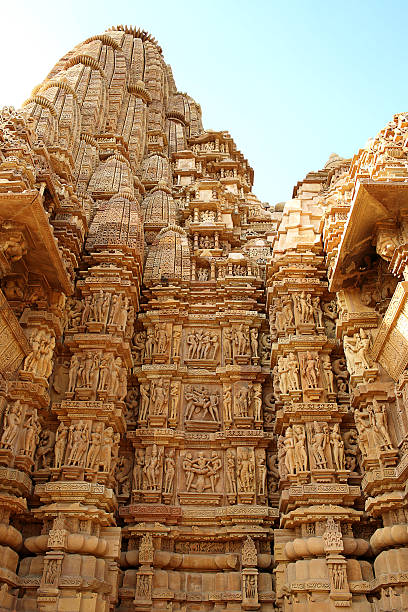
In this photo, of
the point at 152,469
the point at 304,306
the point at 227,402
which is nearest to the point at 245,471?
the point at 227,402

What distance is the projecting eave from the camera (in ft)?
32.4

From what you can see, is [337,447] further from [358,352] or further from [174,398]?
[174,398]

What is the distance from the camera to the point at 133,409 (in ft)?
43.5

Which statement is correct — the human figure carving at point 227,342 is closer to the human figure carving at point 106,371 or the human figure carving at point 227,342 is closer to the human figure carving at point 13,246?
the human figure carving at point 106,371

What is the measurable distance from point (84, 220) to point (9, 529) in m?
8.03

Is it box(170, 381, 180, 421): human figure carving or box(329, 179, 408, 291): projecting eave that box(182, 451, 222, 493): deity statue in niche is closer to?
box(170, 381, 180, 421): human figure carving

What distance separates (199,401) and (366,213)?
5945 mm

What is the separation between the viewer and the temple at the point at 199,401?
32.6 feet

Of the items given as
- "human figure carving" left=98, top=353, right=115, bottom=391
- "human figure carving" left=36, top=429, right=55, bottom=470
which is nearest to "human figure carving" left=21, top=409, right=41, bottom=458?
"human figure carving" left=36, top=429, right=55, bottom=470

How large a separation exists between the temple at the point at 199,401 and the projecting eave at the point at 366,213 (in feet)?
0.13

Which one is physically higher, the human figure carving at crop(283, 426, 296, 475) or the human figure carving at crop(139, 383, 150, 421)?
the human figure carving at crop(139, 383, 150, 421)

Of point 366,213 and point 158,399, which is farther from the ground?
point 366,213

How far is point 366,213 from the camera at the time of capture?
34.2 ft

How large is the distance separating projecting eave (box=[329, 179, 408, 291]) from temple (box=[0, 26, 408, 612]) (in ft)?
0.13
